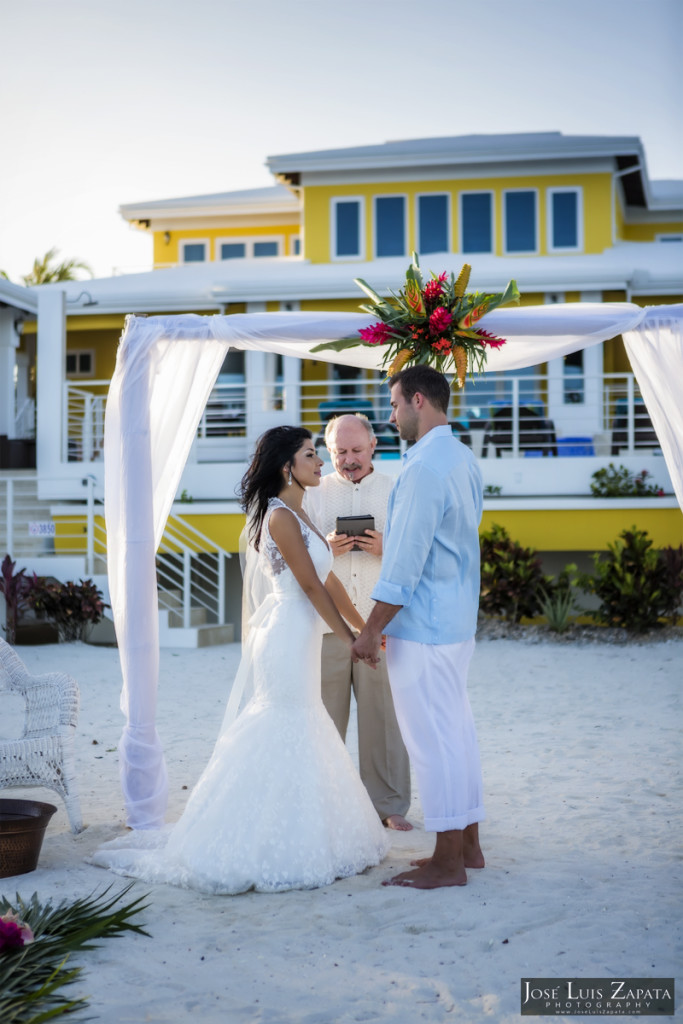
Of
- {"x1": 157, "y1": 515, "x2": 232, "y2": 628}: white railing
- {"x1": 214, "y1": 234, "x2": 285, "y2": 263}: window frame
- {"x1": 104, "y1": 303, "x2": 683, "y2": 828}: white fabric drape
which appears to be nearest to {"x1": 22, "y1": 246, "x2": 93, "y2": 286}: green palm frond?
{"x1": 214, "y1": 234, "x2": 285, "y2": 263}: window frame

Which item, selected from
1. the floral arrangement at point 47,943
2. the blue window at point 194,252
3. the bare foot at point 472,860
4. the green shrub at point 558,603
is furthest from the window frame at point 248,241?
the floral arrangement at point 47,943

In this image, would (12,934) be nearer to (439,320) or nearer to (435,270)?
(439,320)

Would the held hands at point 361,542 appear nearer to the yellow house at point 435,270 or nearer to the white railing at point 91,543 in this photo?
the white railing at point 91,543

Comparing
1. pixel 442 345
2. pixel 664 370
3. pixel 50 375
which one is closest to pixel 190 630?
pixel 50 375

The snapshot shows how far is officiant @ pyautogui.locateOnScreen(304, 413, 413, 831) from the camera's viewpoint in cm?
557

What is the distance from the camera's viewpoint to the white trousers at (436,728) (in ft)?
14.5

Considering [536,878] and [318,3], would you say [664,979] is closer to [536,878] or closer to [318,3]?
[536,878]

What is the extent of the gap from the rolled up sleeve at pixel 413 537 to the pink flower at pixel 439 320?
4.10ft

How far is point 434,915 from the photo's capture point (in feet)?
13.5

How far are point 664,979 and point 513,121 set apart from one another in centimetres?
1917

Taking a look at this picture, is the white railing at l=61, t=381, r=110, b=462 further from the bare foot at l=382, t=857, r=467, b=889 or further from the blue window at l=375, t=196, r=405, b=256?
the bare foot at l=382, t=857, r=467, b=889

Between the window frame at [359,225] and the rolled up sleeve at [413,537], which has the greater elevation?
the window frame at [359,225]

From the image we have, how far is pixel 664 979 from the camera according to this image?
3443 mm

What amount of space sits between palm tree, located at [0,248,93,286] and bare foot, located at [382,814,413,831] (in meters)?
25.1
